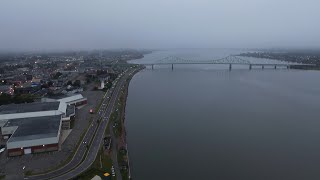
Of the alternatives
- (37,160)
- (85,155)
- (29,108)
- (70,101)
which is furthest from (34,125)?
(70,101)

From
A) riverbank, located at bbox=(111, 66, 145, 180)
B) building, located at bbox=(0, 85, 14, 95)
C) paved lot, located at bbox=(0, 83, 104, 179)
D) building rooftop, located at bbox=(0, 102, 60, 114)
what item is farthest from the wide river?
building, located at bbox=(0, 85, 14, 95)

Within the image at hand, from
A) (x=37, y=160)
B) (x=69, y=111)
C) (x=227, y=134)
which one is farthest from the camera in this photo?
(x=69, y=111)

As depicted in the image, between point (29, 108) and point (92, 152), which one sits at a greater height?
point (29, 108)

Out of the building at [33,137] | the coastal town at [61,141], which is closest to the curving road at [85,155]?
the coastal town at [61,141]

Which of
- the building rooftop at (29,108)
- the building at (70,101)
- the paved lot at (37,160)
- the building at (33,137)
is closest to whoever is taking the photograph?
the paved lot at (37,160)

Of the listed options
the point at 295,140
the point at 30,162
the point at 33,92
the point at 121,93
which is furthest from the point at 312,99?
the point at 33,92

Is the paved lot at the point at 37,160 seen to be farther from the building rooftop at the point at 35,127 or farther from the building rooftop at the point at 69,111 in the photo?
the building rooftop at the point at 69,111

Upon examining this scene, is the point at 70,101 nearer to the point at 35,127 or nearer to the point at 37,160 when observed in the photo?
the point at 35,127

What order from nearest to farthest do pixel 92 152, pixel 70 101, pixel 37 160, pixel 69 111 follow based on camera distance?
pixel 37 160 < pixel 92 152 < pixel 69 111 < pixel 70 101

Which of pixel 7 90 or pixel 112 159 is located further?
pixel 7 90
